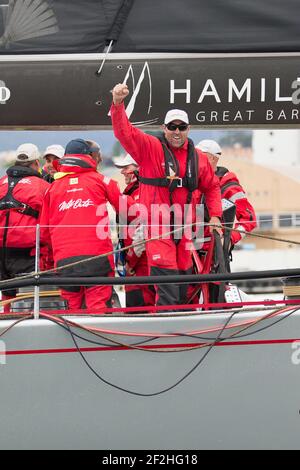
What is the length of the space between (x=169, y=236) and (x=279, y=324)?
2.54 ft

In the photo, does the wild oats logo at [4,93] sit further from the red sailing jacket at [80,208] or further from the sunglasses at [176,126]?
the sunglasses at [176,126]


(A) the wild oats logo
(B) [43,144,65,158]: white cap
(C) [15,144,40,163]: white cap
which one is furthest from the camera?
(B) [43,144,65,158]: white cap

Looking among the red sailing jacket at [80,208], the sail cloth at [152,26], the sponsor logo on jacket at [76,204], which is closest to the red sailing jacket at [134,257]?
the red sailing jacket at [80,208]

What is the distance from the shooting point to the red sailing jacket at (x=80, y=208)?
16.8 feet

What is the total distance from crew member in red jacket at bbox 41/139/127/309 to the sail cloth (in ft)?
3.29

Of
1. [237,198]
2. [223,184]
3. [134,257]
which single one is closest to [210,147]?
[223,184]

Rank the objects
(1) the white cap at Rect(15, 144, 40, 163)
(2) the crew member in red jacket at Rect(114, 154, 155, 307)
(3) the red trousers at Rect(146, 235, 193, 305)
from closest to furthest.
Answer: (3) the red trousers at Rect(146, 235, 193, 305)
(2) the crew member in red jacket at Rect(114, 154, 155, 307)
(1) the white cap at Rect(15, 144, 40, 163)

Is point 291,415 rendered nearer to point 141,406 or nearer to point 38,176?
point 141,406

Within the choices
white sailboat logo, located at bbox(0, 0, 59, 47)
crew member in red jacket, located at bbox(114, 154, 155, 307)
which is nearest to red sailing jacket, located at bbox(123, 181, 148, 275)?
crew member in red jacket, located at bbox(114, 154, 155, 307)

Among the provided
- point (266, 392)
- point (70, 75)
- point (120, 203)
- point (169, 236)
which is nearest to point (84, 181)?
point (120, 203)

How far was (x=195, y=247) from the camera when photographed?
5.39 metres

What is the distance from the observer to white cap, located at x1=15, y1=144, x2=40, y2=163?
5.80m

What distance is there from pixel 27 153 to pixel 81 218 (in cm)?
83

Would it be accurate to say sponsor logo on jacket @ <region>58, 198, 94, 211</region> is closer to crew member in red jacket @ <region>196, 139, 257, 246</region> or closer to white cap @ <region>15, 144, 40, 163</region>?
white cap @ <region>15, 144, 40, 163</region>
